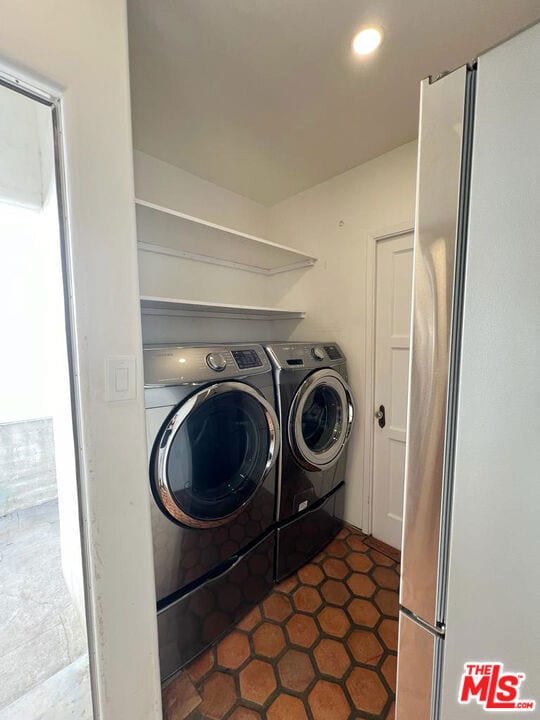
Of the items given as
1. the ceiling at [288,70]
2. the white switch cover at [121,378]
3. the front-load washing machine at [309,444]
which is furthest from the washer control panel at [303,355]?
the ceiling at [288,70]

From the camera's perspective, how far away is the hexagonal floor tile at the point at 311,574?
1.67m

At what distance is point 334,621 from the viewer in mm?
1430

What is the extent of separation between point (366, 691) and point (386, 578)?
626 mm

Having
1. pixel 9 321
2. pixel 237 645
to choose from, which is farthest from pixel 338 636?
pixel 9 321

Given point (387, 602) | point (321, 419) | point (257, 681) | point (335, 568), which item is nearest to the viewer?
point (257, 681)

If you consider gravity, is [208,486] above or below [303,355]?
below

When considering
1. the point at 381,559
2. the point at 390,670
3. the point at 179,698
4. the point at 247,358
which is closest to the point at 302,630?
the point at 390,670

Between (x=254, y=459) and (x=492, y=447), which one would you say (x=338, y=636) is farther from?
(x=492, y=447)

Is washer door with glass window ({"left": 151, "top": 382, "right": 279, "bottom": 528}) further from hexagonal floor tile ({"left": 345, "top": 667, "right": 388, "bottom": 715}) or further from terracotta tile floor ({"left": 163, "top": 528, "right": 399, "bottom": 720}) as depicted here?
hexagonal floor tile ({"left": 345, "top": 667, "right": 388, "bottom": 715})

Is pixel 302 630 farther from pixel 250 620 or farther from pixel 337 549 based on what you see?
pixel 337 549

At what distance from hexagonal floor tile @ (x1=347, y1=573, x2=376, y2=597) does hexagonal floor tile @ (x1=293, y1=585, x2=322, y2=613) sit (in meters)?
0.21

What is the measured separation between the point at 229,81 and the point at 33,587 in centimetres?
282

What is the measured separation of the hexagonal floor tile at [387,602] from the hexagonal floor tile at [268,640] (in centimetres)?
55

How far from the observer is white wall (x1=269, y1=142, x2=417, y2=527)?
1.81 m
